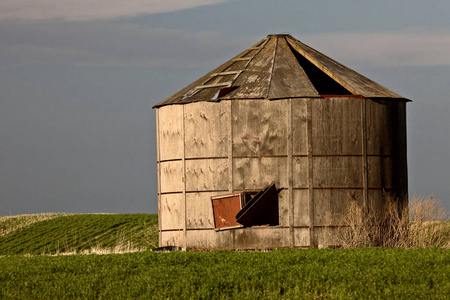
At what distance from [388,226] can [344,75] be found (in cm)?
580

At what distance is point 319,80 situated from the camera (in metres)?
28.9

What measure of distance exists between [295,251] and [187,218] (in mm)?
4577

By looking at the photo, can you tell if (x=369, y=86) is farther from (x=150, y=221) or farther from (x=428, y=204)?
(x=150, y=221)

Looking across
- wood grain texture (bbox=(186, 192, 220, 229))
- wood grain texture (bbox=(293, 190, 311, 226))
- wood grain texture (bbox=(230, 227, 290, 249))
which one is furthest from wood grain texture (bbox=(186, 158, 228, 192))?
wood grain texture (bbox=(293, 190, 311, 226))

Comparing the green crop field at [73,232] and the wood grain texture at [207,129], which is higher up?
the wood grain texture at [207,129]

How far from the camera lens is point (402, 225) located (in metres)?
24.7

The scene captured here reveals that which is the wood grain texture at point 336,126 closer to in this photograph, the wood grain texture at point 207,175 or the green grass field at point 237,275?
the wood grain texture at point 207,175

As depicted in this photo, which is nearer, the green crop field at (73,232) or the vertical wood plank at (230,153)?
the vertical wood plank at (230,153)

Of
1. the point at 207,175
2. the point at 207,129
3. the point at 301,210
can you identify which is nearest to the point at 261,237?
the point at 301,210

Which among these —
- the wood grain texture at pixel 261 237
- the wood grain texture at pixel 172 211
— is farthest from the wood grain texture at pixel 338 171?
the wood grain texture at pixel 172 211

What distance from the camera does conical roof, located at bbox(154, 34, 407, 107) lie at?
969 inches

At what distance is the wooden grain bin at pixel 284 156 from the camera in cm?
2381

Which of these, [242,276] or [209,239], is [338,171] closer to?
[209,239]

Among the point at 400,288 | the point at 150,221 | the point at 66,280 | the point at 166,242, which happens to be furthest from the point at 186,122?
the point at 150,221
